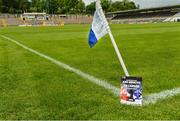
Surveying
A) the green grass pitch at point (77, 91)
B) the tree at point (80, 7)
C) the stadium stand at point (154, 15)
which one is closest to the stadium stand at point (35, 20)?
the stadium stand at point (154, 15)

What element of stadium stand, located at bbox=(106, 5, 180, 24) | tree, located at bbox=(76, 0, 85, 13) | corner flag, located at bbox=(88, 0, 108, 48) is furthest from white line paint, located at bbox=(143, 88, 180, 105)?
tree, located at bbox=(76, 0, 85, 13)

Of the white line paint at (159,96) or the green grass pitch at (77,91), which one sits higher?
the white line paint at (159,96)

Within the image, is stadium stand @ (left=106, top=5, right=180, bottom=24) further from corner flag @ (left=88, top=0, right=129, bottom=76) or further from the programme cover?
the programme cover

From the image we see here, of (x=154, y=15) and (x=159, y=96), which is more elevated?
(x=159, y=96)

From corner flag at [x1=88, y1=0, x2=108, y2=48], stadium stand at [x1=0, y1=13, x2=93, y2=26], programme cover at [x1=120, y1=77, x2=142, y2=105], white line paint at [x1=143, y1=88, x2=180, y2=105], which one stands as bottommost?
stadium stand at [x1=0, y1=13, x2=93, y2=26]

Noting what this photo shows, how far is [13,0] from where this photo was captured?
461ft

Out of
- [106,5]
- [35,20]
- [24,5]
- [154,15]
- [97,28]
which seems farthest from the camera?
[106,5]

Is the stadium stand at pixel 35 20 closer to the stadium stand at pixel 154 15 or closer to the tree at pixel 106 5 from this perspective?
the stadium stand at pixel 154 15

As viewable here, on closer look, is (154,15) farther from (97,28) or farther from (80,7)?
(97,28)

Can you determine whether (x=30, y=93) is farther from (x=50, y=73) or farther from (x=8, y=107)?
(x=50, y=73)

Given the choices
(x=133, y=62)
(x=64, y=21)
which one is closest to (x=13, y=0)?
(x=64, y=21)

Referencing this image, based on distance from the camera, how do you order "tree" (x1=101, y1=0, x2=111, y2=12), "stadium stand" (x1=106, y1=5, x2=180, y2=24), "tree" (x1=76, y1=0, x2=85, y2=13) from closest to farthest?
"stadium stand" (x1=106, y1=5, x2=180, y2=24), "tree" (x1=76, y1=0, x2=85, y2=13), "tree" (x1=101, y1=0, x2=111, y2=12)

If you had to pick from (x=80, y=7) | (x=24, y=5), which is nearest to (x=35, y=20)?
(x=24, y=5)

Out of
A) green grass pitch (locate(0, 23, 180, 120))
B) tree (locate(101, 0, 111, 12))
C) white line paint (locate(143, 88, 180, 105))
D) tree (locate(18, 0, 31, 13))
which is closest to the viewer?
green grass pitch (locate(0, 23, 180, 120))
